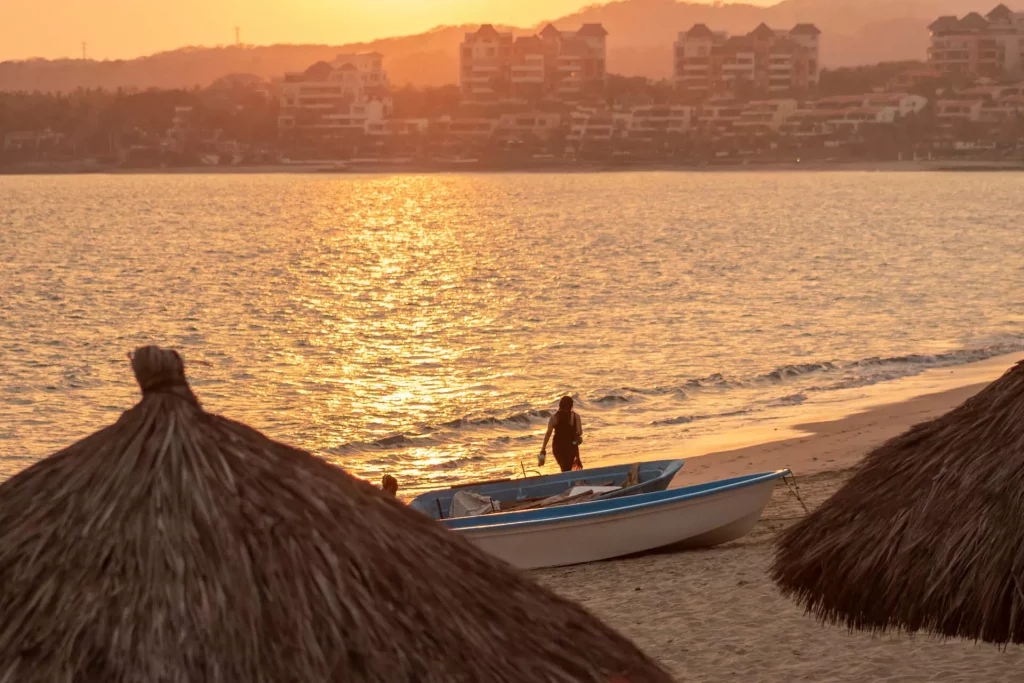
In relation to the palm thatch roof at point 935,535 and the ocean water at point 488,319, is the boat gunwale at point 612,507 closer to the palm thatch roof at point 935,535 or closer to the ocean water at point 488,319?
the palm thatch roof at point 935,535

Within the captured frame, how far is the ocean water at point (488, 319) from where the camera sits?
24250 millimetres

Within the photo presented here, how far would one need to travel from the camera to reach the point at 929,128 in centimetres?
18600

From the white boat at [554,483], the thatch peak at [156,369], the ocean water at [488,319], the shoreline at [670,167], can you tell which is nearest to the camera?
the thatch peak at [156,369]

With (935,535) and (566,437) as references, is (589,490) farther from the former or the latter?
(935,535)

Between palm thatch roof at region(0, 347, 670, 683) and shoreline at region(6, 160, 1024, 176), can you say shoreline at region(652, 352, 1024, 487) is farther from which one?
shoreline at region(6, 160, 1024, 176)

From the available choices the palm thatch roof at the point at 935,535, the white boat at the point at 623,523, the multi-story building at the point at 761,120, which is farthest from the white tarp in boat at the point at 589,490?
the multi-story building at the point at 761,120

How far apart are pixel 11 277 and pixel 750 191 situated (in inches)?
3933

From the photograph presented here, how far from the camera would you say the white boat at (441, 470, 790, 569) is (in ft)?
37.1

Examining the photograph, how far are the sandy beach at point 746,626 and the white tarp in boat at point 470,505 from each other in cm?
93

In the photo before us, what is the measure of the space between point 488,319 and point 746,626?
111ft

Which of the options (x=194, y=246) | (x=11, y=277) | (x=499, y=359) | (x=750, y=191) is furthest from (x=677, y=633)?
(x=750, y=191)

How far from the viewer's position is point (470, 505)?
1218 cm

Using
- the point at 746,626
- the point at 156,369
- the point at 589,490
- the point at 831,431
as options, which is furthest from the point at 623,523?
the point at 831,431

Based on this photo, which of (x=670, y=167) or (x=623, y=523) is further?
(x=670, y=167)
